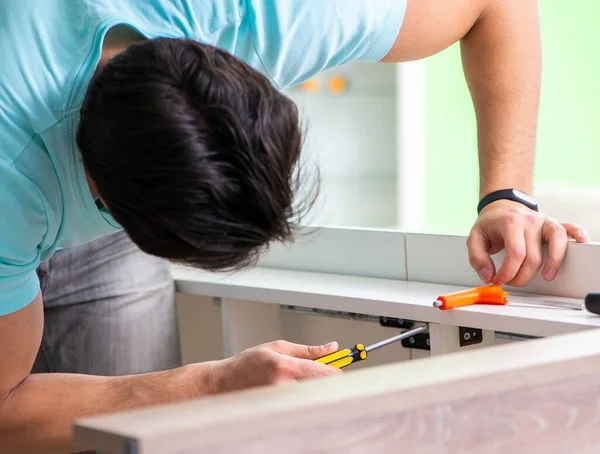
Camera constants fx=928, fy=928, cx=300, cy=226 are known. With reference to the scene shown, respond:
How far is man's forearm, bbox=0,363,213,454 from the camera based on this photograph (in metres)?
0.95

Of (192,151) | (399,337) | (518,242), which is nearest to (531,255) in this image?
(518,242)

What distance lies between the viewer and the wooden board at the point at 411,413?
514 mm

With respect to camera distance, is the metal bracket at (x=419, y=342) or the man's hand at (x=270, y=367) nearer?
the man's hand at (x=270, y=367)

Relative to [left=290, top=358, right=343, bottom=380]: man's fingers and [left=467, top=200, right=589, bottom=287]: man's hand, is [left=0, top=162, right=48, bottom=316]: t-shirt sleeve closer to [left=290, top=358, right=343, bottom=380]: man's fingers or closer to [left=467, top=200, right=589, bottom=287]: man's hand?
[left=290, top=358, right=343, bottom=380]: man's fingers

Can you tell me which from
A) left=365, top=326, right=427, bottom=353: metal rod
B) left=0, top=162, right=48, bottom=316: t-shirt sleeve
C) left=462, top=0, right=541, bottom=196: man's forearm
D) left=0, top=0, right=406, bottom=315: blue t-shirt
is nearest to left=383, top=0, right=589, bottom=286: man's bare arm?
left=462, top=0, right=541, bottom=196: man's forearm

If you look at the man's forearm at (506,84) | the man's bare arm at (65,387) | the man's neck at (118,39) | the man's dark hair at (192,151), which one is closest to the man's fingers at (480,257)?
the man's forearm at (506,84)

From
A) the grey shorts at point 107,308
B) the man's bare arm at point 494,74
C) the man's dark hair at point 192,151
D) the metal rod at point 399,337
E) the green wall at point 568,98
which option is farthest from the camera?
the green wall at point 568,98

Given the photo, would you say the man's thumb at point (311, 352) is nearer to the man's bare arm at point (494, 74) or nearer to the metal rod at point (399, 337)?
the metal rod at point (399, 337)

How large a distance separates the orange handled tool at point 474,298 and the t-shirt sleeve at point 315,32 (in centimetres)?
32

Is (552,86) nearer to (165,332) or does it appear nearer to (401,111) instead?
(401,111)

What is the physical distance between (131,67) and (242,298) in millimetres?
537

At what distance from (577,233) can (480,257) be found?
113 mm

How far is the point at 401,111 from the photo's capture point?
3510 mm

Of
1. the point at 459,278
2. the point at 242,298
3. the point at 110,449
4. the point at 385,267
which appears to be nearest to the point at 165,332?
the point at 242,298
